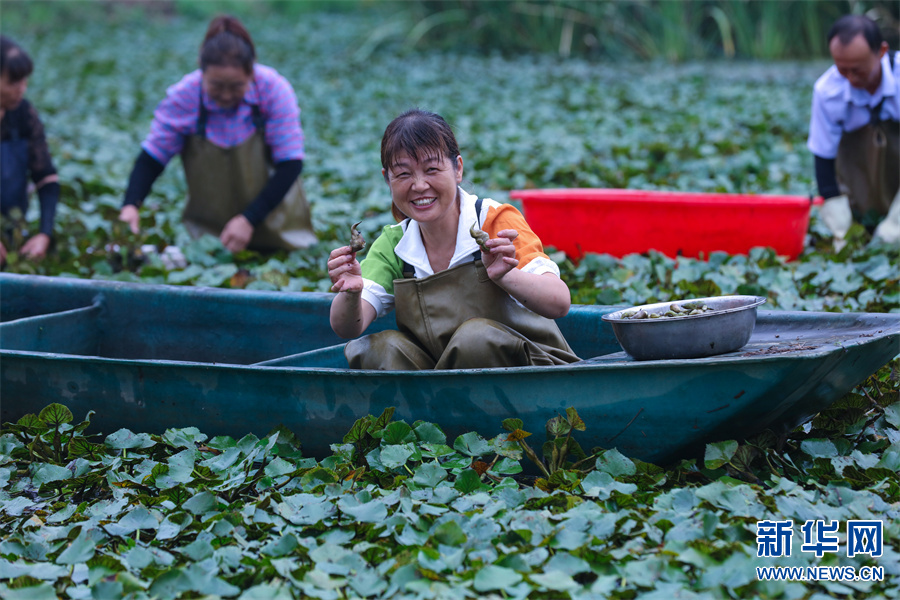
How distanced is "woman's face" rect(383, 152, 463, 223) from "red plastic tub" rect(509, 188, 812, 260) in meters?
1.90

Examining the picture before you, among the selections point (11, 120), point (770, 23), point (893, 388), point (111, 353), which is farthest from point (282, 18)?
point (893, 388)

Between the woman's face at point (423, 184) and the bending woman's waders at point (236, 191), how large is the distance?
6.92 ft

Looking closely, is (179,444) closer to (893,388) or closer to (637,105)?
(893,388)

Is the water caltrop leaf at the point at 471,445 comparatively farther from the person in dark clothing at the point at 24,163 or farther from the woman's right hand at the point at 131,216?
the person in dark clothing at the point at 24,163

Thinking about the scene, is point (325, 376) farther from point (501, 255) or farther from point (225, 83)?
point (225, 83)

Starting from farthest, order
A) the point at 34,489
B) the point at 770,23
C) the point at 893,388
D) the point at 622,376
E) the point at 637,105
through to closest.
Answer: the point at 770,23, the point at 637,105, the point at 893,388, the point at 34,489, the point at 622,376

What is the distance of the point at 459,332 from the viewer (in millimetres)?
2326

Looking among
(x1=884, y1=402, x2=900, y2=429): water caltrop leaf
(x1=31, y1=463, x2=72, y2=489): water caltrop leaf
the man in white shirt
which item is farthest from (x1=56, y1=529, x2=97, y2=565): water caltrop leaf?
the man in white shirt

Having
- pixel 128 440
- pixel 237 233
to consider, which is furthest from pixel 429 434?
pixel 237 233

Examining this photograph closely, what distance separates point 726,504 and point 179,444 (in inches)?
53.9

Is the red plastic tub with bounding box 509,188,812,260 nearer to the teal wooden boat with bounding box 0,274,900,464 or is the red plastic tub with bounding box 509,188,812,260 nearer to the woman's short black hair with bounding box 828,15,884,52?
the woman's short black hair with bounding box 828,15,884,52

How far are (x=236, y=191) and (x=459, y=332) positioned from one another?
2.35 m

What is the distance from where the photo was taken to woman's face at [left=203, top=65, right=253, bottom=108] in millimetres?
3777

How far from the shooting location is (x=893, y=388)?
2543 mm
